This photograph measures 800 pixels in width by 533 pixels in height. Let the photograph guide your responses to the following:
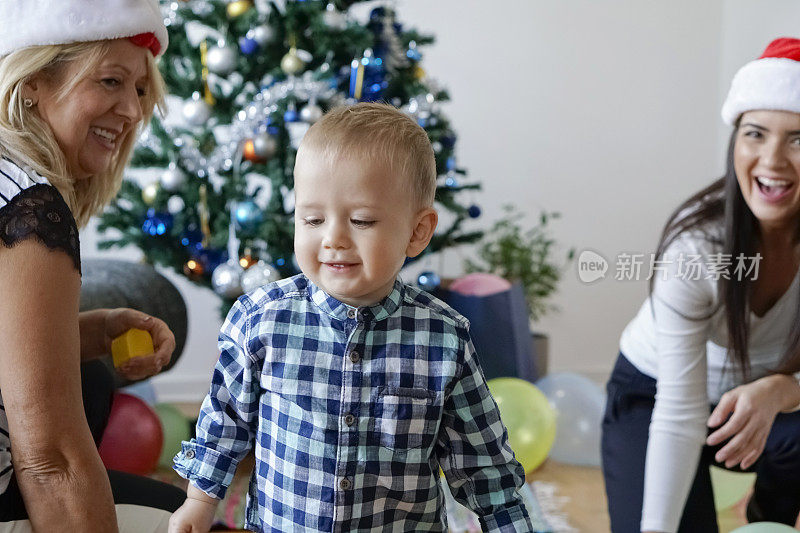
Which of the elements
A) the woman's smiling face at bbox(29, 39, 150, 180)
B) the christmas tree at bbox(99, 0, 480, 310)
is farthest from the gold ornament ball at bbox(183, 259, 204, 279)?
the woman's smiling face at bbox(29, 39, 150, 180)

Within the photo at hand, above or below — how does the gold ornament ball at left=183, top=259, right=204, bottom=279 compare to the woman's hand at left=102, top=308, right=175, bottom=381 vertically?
below

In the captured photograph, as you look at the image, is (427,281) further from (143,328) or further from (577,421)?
(143,328)

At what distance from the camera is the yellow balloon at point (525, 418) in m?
2.06

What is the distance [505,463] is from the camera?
889mm

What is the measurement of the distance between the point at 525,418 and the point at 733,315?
817mm

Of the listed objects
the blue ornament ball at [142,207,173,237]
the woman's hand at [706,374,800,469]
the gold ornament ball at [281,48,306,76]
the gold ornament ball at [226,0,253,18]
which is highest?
the gold ornament ball at [226,0,253,18]

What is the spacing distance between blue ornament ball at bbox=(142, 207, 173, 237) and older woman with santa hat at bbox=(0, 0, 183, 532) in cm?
109

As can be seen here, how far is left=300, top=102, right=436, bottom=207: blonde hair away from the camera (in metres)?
0.80

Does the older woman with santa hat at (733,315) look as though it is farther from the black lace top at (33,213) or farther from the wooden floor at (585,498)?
the black lace top at (33,213)

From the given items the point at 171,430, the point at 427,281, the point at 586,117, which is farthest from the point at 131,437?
the point at 586,117

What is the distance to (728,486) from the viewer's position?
1929 mm

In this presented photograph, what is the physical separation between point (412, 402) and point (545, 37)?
8.96 feet

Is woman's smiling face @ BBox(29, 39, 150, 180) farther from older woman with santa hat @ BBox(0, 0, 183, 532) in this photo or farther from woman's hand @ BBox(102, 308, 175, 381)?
woman's hand @ BBox(102, 308, 175, 381)

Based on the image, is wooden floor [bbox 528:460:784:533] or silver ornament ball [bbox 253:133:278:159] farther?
silver ornament ball [bbox 253:133:278:159]
